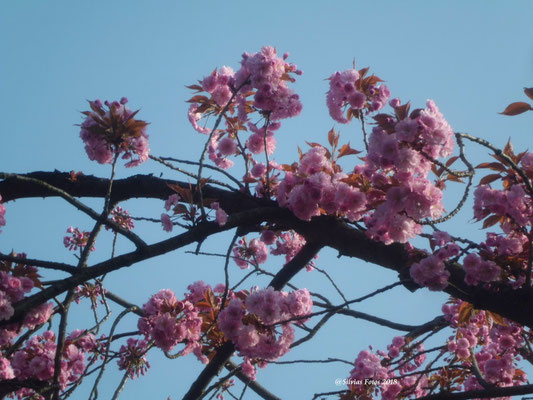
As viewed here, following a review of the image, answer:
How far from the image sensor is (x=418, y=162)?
2252 millimetres

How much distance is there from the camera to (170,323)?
2.91 meters

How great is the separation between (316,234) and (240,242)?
5.45ft

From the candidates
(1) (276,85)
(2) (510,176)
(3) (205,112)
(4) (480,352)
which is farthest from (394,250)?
(4) (480,352)

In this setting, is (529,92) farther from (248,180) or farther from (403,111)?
(248,180)

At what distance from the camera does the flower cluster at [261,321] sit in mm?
2533

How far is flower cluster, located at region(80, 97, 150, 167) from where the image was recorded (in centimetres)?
240

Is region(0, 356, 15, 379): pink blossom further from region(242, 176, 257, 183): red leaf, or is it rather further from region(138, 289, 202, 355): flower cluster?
region(242, 176, 257, 183): red leaf

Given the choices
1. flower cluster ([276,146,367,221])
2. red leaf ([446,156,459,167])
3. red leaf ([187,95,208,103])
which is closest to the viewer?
red leaf ([446,156,459,167])

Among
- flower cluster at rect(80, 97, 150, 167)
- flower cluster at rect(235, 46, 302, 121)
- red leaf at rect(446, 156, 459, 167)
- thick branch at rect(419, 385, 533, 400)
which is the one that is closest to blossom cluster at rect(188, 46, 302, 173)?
flower cluster at rect(235, 46, 302, 121)

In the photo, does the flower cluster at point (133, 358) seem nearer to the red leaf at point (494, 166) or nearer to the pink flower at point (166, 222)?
→ the pink flower at point (166, 222)

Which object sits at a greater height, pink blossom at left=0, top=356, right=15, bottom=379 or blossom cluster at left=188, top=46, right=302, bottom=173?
Result: blossom cluster at left=188, top=46, right=302, bottom=173

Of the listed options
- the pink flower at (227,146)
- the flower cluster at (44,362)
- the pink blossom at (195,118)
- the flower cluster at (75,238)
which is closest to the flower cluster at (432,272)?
the pink flower at (227,146)

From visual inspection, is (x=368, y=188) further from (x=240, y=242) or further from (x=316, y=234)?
(x=240, y=242)

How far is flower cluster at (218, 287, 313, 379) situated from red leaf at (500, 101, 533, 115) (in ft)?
5.14
